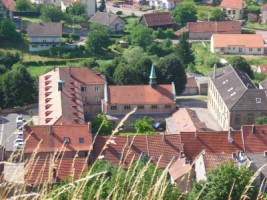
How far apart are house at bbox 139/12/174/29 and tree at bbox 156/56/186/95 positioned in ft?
67.6

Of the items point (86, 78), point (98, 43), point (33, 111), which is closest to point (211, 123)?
point (86, 78)

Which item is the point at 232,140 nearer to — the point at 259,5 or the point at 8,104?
the point at 8,104

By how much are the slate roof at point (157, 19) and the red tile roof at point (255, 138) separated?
3288cm

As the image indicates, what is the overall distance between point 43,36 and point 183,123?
75.9 ft

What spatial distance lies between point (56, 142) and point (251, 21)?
42.5 meters

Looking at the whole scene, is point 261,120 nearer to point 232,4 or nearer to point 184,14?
point 184,14

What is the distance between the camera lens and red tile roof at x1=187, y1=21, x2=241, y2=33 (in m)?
57.6

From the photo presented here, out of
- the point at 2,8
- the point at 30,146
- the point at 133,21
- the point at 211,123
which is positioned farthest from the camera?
the point at 133,21

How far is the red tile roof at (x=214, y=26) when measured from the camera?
189ft

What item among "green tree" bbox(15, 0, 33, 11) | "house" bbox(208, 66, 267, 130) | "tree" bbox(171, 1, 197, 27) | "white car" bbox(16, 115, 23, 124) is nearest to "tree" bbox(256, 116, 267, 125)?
"house" bbox(208, 66, 267, 130)

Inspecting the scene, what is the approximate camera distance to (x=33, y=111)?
35.9 m

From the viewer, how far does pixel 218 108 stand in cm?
3453

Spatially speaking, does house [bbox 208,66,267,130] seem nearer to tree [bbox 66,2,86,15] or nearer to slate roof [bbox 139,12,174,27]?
slate roof [bbox 139,12,174,27]

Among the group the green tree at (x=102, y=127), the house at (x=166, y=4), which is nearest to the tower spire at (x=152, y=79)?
the green tree at (x=102, y=127)
